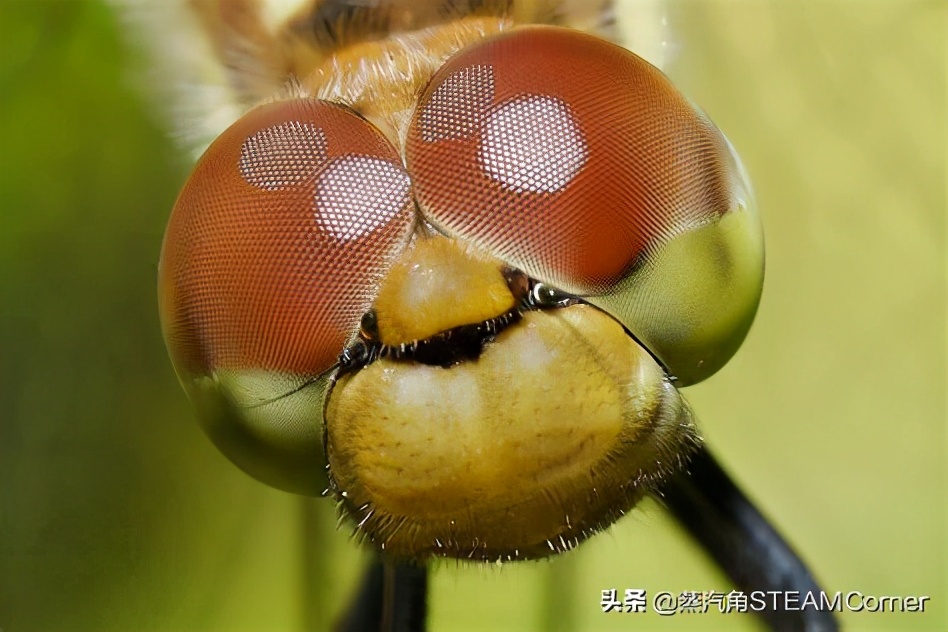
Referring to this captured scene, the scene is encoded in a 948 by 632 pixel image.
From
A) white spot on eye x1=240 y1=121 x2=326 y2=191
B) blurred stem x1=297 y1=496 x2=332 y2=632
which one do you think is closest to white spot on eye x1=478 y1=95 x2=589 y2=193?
white spot on eye x1=240 y1=121 x2=326 y2=191

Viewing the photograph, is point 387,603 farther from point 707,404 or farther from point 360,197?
point 360,197

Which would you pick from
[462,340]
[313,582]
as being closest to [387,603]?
[313,582]

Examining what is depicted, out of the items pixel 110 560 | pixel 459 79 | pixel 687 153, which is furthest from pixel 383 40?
pixel 110 560

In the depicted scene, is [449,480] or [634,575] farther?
[634,575]

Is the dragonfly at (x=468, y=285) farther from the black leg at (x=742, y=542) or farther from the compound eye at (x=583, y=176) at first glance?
the black leg at (x=742, y=542)

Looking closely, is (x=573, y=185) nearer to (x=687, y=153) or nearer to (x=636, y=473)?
(x=687, y=153)
